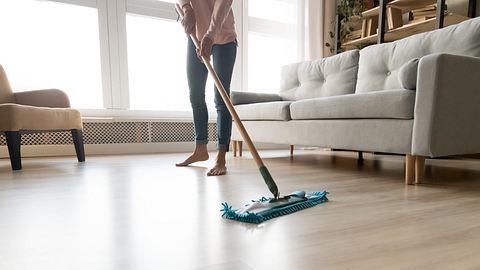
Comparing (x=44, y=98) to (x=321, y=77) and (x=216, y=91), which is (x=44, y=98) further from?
(x=321, y=77)

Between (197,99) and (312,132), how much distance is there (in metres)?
0.70

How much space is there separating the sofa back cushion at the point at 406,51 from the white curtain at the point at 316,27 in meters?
1.37

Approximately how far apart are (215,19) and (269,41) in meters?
2.28

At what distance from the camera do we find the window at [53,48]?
2.52 m

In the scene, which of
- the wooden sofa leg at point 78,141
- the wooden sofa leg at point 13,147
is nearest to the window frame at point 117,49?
the wooden sofa leg at point 78,141

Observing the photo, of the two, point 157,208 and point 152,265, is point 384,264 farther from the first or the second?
point 157,208

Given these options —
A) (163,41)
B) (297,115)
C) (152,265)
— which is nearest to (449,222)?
(152,265)

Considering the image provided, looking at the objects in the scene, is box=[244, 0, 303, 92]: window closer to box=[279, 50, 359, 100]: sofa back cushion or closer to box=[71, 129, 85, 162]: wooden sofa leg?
box=[279, 50, 359, 100]: sofa back cushion

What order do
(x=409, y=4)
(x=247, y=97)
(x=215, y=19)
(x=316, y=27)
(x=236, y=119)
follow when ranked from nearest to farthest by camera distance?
1. (x=236, y=119)
2. (x=215, y=19)
3. (x=247, y=97)
4. (x=409, y=4)
5. (x=316, y=27)

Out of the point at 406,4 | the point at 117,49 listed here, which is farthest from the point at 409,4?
the point at 117,49

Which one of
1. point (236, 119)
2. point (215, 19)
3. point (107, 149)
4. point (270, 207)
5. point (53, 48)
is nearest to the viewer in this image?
point (270, 207)

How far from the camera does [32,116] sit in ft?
6.12

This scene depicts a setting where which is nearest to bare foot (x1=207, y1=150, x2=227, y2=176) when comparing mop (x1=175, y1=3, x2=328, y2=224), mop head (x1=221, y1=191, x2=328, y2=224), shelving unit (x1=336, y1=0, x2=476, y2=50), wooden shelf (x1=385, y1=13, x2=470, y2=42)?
mop (x1=175, y1=3, x2=328, y2=224)

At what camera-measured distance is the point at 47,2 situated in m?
2.62
